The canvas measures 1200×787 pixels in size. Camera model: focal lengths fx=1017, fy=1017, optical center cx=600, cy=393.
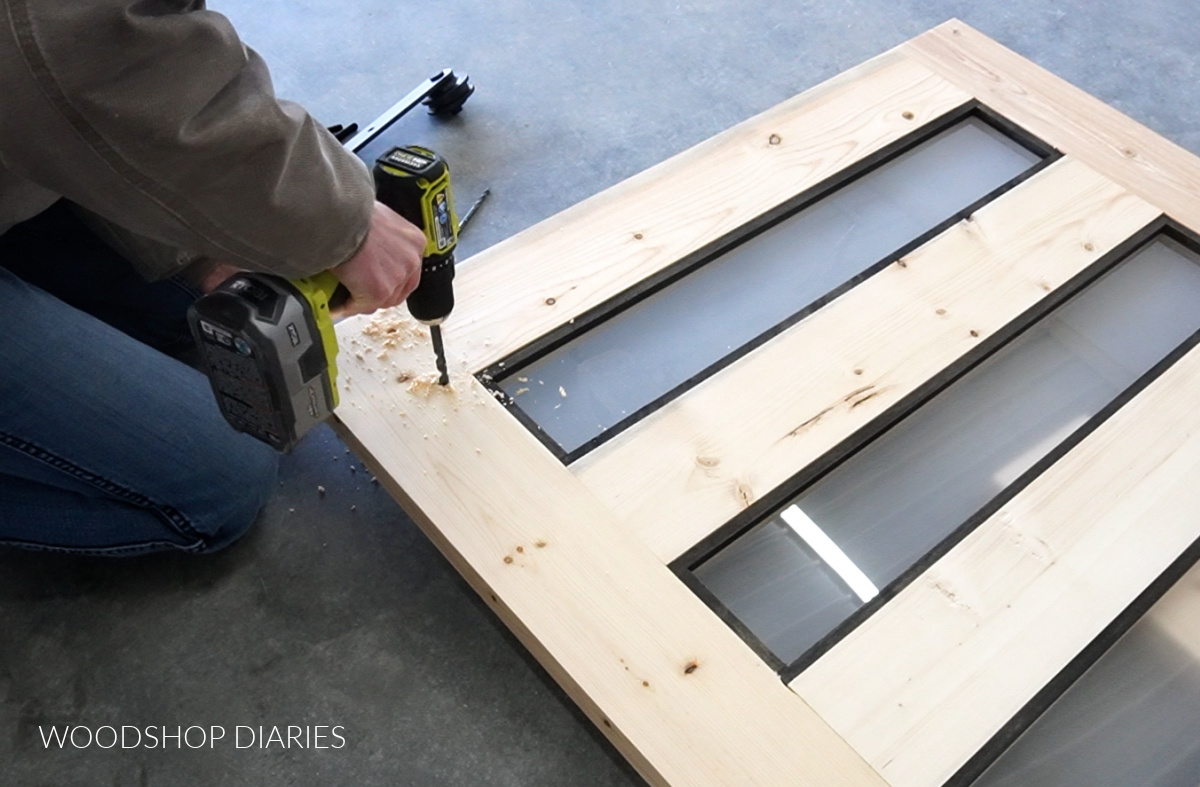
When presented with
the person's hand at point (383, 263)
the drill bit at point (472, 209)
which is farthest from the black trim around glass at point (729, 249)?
the drill bit at point (472, 209)

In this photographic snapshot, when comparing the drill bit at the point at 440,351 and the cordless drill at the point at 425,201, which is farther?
the drill bit at the point at 440,351

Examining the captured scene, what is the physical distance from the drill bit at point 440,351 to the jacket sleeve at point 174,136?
25 cm

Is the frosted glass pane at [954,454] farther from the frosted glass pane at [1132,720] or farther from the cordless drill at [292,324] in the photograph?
the cordless drill at [292,324]

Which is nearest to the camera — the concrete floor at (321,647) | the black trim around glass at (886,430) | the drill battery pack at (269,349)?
the drill battery pack at (269,349)

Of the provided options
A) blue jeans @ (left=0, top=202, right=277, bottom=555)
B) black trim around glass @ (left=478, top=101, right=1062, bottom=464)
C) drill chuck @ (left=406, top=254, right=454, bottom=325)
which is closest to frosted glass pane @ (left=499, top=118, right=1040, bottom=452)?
black trim around glass @ (left=478, top=101, right=1062, bottom=464)

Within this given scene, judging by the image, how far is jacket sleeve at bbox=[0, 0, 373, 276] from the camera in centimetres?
79

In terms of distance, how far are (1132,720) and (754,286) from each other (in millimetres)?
747

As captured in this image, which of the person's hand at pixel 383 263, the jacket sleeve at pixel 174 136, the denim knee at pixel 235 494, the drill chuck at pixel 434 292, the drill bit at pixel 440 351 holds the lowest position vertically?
the denim knee at pixel 235 494

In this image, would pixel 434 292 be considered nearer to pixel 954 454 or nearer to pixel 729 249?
pixel 729 249

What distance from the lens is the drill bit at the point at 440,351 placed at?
1.27m

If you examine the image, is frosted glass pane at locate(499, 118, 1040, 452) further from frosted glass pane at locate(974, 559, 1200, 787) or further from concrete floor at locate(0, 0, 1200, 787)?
frosted glass pane at locate(974, 559, 1200, 787)

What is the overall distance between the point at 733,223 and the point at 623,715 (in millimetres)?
767

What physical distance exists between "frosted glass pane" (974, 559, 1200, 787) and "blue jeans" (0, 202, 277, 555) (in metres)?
1.01

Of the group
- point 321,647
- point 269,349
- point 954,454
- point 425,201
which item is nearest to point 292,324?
point 269,349
